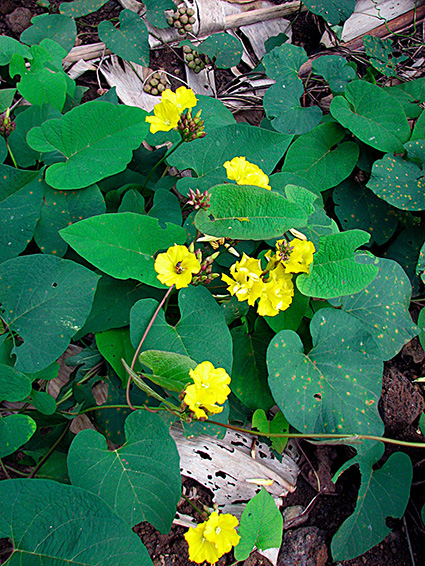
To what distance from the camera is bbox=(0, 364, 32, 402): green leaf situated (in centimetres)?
119

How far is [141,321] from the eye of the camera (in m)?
1.25

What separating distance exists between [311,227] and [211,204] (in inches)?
15.4

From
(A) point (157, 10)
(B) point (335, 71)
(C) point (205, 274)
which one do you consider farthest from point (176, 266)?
(A) point (157, 10)

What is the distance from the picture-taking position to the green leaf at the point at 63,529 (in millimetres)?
1006

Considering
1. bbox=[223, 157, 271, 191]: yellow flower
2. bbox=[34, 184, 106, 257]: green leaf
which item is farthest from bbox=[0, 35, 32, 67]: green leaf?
bbox=[223, 157, 271, 191]: yellow flower

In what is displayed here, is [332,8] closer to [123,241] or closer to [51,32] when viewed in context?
[51,32]

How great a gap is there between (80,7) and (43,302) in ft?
5.23

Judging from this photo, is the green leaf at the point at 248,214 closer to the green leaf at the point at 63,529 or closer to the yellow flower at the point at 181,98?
the yellow flower at the point at 181,98

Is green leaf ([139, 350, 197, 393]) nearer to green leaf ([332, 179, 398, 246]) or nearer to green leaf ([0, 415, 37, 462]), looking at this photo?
green leaf ([0, 415, 37, 462])

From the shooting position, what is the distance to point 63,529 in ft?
3.38

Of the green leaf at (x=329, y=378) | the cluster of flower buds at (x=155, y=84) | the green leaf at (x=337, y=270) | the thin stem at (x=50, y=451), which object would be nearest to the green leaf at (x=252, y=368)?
the green leaf at (x=329, y=378)

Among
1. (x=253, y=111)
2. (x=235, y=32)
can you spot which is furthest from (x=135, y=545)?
(x=235, y=32)

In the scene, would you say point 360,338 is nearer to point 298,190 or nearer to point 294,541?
point 298,190

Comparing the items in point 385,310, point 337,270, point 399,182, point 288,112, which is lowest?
point 385,310
